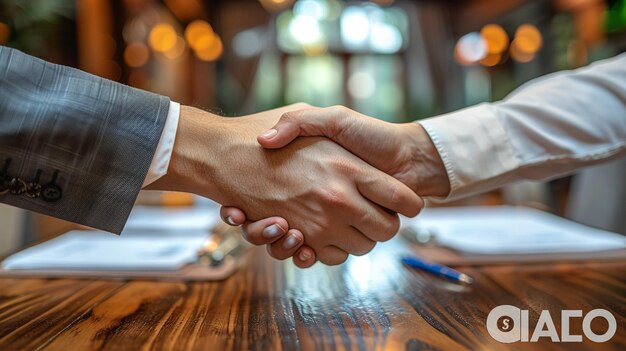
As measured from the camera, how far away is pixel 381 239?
40.8 inches

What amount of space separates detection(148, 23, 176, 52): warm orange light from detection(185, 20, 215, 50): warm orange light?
1012 mm

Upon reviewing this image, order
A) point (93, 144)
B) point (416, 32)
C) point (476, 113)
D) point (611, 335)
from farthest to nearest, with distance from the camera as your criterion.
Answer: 1. point (416, 32)
2. point (476, 113)
3. point (93, 144)
4. point (611, 335)

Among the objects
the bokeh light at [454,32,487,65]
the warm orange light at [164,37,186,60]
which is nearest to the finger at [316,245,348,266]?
the warm orange light at [164,37,186,60]

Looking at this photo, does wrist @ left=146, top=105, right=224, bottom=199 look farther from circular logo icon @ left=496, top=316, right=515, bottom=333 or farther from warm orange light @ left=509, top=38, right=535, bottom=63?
warm orange light @ left=509, top=38, right=535, bottom=63

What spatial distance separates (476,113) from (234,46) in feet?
25.5

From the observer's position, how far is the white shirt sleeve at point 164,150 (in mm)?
901

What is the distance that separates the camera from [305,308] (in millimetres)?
764

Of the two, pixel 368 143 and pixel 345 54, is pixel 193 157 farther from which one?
pixel 345 54

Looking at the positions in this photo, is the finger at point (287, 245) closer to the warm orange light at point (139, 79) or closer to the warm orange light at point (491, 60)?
→ the warm orange light at point (139, 79)

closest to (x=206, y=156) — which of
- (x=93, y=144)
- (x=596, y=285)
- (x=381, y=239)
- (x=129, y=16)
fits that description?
(x=93, y=144)

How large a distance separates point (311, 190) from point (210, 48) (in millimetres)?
8106

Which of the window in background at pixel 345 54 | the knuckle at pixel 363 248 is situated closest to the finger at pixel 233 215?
the knuckle at pixel 363 248

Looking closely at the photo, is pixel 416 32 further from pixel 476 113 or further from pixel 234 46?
pixel 476 113

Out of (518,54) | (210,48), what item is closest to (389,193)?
(518,54)
